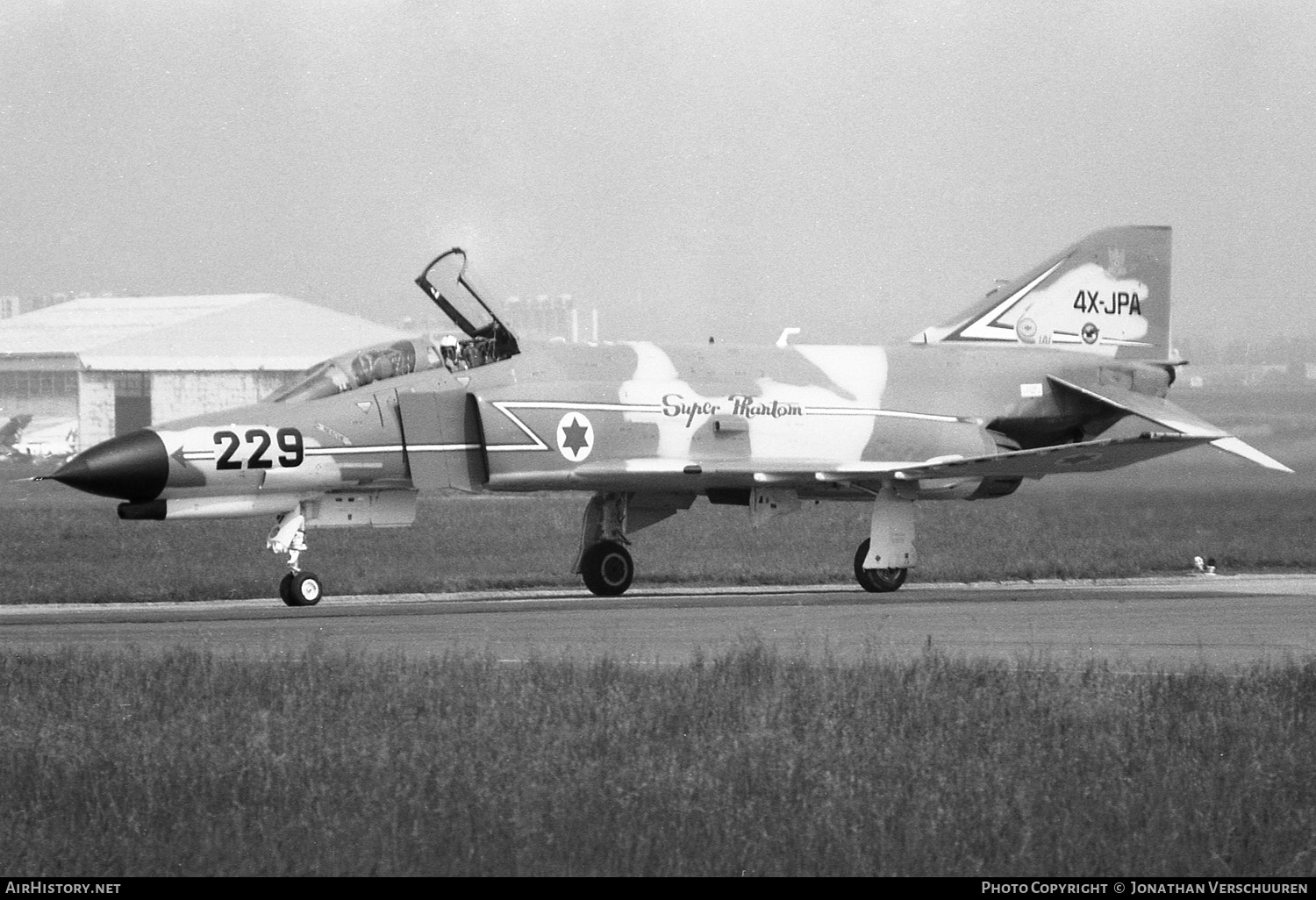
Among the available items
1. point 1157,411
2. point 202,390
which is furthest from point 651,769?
point 202,390

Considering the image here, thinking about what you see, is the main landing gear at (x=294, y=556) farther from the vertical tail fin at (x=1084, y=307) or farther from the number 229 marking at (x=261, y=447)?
the vertical tail fin at (x=1084, y=307)

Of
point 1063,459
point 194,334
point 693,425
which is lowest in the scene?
point 1063,459

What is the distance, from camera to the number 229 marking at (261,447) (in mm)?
16766

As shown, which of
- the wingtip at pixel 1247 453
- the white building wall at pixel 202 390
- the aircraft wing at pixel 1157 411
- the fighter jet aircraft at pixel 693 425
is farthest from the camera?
the white building wall at pixel 202 390

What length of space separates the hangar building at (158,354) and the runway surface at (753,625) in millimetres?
49201

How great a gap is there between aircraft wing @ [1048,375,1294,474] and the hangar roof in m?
48.2

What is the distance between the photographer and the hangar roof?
69.1 meters

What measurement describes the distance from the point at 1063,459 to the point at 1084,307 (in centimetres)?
390

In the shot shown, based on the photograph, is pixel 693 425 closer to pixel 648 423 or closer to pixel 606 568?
pixel 648 423

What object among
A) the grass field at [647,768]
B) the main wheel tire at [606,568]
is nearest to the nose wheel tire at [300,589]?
the main wheel tire at [606,568]

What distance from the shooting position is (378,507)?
18.0 m

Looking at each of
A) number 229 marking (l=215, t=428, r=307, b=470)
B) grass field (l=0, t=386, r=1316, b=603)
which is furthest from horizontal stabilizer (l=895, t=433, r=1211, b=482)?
number 229 marking (l=215, t=428, r=307, b=470)

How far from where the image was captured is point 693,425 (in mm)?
19016
